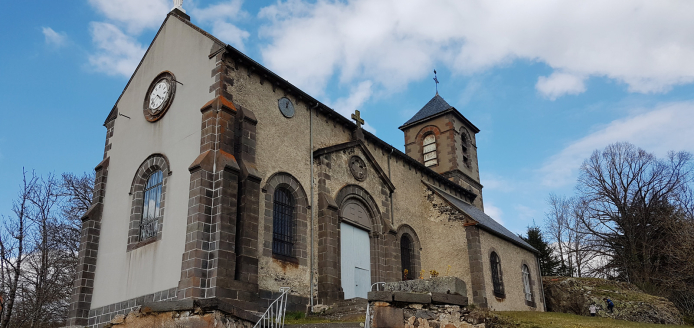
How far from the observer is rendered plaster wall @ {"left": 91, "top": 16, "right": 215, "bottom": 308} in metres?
13.3

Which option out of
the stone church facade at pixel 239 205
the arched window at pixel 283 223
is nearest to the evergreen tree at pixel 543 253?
the stone church facade at pixel 239 205

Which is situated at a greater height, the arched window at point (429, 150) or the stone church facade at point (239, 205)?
the arched window at point (429, 150)

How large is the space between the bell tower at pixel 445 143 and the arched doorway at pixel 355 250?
1163cm

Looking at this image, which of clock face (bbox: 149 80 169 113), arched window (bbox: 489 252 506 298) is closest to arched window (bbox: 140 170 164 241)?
clock face (bbox: 149 80 169 113)

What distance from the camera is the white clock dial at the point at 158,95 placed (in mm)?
15820

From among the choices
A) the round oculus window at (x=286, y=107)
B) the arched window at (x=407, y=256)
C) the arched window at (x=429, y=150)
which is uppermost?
the arched window at (x=429, y=150)

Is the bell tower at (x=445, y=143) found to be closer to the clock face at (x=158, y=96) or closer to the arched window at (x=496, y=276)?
the arched window at (x=496, y=276)

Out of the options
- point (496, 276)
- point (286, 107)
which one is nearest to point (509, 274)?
point (496, 276)

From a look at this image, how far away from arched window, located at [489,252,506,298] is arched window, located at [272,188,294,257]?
8.59 m

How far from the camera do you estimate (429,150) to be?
1170 inches

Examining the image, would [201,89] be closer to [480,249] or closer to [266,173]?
[266,173]

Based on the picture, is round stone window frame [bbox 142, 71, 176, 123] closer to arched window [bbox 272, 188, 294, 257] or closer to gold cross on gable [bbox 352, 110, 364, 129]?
arched window [bbox 272, 188, 294, 257]

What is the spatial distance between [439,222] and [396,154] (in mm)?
3128

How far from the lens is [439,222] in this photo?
20672mm
